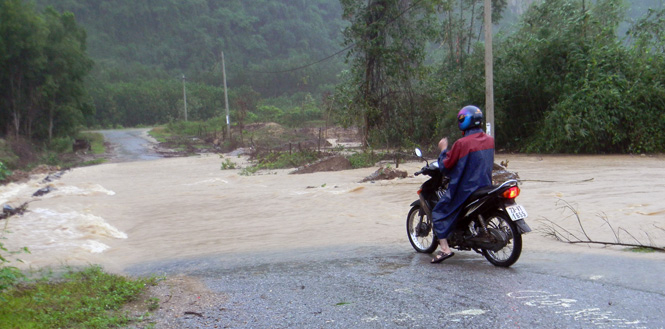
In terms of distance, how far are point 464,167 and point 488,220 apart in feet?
2.01

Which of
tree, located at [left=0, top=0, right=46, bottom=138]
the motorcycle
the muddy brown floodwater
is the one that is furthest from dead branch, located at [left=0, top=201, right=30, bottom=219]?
tree, located at [left=0, top=0, right=46, bottom=138]

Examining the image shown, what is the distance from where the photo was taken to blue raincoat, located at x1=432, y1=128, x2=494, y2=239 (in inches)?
243

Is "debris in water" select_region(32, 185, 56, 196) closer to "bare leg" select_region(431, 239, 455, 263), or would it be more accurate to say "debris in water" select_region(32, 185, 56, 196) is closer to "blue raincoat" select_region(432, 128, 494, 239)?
"bare leg" select_region(431, 239, 455, 263)

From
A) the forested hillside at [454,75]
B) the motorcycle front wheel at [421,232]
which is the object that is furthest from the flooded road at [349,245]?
the forested hillside at [454,75]

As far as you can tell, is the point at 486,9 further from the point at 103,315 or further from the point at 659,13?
the point at 103,315

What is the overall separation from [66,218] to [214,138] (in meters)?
33.9

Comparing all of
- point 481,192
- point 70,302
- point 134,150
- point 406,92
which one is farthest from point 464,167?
point 134,150

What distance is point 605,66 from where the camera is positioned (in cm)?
2055

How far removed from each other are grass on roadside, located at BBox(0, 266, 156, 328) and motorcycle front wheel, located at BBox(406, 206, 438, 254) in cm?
307

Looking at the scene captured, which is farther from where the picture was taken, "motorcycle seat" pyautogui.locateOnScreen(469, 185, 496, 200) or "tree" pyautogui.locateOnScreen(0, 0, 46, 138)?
"tree" pyautogui.locateOnScreen(0, 0, 46, 138)

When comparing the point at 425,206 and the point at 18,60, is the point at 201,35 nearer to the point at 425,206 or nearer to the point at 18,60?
the point at 18,60

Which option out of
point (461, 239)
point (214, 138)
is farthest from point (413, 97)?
point (214, 138)

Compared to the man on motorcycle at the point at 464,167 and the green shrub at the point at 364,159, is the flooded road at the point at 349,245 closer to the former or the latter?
the man on motorcycle at the point at 464,167

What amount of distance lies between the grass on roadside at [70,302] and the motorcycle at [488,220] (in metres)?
3.18
